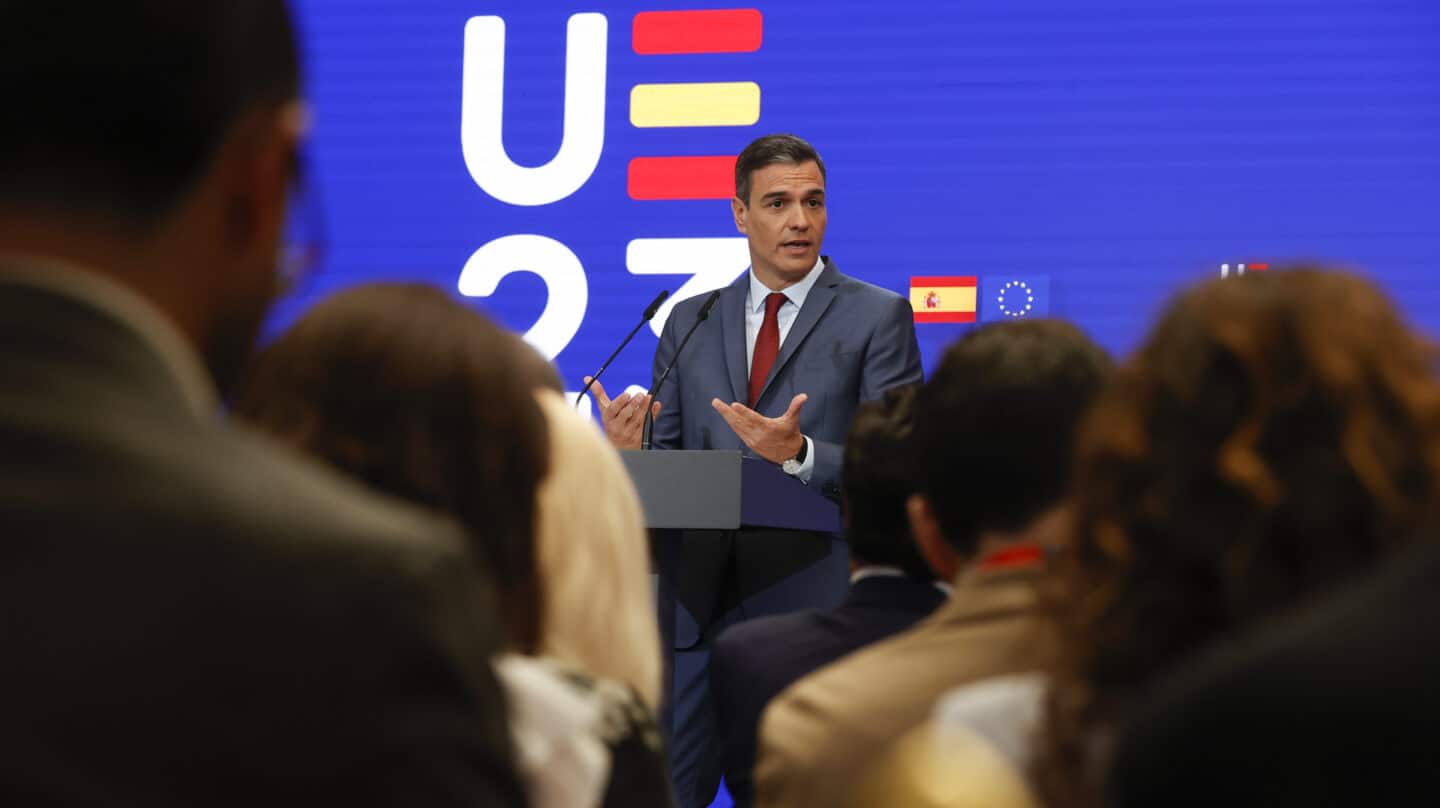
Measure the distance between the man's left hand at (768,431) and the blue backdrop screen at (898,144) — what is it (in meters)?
1.51

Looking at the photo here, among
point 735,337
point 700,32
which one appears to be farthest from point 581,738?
point 700,32

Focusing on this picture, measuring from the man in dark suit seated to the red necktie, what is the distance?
1.99m

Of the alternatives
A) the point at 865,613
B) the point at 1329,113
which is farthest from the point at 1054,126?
the point at 865,613

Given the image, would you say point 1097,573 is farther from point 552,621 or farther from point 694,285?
point 694,285

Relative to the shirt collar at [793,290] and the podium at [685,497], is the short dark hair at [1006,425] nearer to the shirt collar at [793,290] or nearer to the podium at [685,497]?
the podium at [685,497]

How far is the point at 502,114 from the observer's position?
519cm

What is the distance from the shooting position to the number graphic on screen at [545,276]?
16.5 feet

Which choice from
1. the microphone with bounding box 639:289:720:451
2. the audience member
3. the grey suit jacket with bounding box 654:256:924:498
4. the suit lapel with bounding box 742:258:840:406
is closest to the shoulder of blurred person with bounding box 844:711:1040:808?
the audience member

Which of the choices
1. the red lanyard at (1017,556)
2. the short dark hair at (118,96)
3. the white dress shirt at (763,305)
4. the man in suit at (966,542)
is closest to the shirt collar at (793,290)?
the white dress shirt at (763,305)

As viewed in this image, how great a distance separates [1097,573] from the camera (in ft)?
2.64

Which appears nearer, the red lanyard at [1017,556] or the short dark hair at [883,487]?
the red lanyard at [1017,556]

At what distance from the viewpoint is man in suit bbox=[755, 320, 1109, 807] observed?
1210 mm

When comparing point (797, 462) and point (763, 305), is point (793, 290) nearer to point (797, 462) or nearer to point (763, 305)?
point (763, 305)

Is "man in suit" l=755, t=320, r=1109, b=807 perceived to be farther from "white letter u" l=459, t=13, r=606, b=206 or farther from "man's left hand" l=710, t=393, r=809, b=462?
"white letter u" l=459, t=13, r=606, b=206
